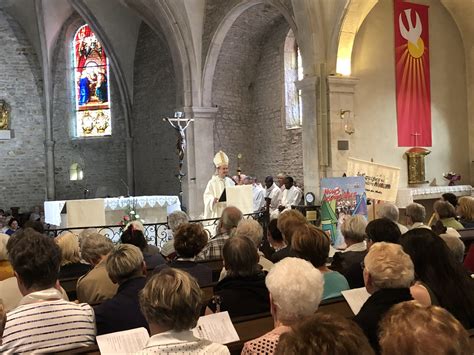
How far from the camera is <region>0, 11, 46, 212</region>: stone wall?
18734 millimetres

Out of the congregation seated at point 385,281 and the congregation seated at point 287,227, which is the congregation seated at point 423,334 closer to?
the congregation seated at point 385,281

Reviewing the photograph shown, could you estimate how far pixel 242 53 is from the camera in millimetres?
15797

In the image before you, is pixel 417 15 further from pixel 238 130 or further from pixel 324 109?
pixel 238 130

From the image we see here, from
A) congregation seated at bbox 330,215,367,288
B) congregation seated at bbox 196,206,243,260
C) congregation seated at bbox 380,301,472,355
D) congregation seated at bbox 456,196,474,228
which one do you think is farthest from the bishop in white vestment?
congregation seated at bbox 380,301,472,355

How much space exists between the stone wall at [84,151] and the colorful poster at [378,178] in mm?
12219

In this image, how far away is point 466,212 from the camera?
6230mm

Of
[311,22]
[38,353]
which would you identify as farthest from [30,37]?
[38,353]

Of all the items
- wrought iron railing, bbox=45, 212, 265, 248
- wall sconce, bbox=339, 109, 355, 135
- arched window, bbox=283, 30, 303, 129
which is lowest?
wrought iron railing, bbox=45, 212, 265, 248

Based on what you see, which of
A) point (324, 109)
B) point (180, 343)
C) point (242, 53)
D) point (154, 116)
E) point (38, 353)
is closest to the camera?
point (180, 343)

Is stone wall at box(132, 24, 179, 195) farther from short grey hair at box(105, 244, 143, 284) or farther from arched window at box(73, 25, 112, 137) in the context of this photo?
short grey hair at box(105, 244, 143, 284)

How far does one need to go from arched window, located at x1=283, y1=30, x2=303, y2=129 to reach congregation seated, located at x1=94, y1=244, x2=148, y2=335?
39.9 ft

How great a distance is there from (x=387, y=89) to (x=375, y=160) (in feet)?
5.11

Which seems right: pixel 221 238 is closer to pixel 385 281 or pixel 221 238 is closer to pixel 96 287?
pixel 96 287

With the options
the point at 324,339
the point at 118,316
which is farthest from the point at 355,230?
the point at 324,339
